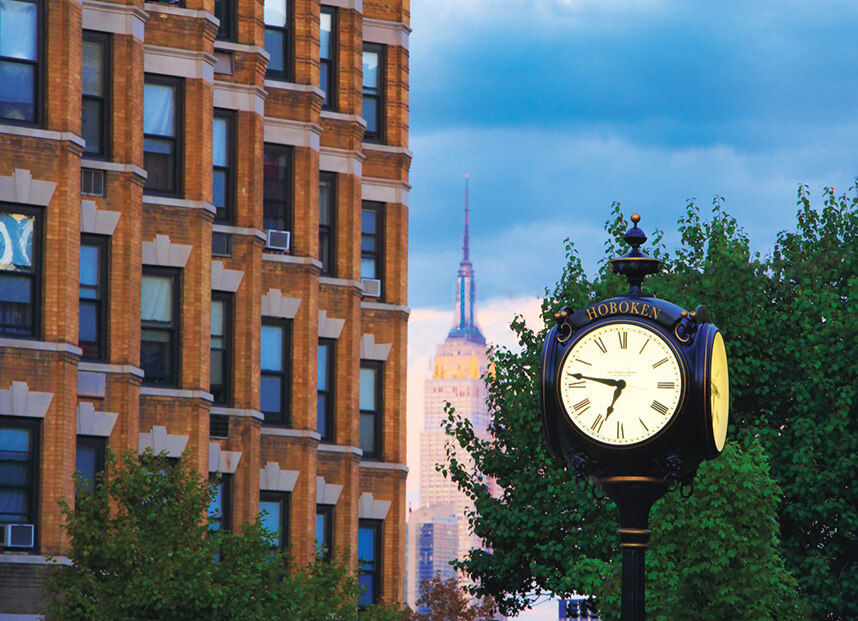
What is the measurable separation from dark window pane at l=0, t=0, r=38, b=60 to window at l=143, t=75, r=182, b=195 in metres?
4.71

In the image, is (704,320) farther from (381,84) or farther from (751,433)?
(381,84)

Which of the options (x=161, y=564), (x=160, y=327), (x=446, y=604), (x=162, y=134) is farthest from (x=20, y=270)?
(x=446, y=604)

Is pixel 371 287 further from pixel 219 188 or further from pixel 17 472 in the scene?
pixel 17 472

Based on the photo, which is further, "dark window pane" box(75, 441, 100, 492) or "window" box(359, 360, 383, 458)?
"window" box(359, 360, 383, 458)

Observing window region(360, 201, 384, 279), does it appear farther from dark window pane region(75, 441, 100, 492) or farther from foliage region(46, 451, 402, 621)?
foliage region(46, 451, 402, 621)

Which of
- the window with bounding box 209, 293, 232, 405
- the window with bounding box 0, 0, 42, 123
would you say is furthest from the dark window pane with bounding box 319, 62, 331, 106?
the window with bounding box 0, 0, 42, 123

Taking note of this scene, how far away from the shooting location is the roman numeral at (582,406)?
9812 mm

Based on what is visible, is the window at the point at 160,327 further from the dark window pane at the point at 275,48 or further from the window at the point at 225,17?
the dark window pane at the point at 275,48

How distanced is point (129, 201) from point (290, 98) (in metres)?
8.22

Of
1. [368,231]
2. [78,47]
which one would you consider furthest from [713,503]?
[368,231]

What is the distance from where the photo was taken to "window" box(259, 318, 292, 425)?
130 feet

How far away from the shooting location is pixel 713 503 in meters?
24.6

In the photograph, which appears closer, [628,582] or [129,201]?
[628,582]

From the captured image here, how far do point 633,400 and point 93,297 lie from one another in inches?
947
